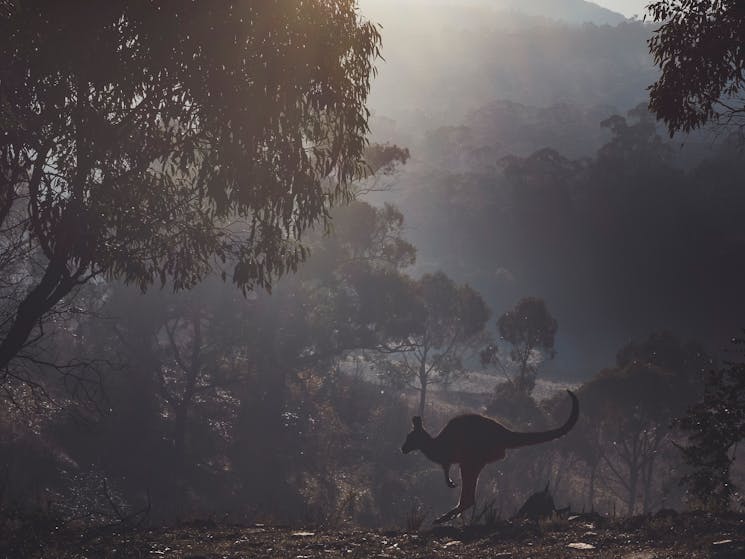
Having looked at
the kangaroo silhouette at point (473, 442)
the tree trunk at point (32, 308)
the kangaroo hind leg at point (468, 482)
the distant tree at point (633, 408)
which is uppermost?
the distant tree at point (633, 408)

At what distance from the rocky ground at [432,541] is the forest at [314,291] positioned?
20 centimetres

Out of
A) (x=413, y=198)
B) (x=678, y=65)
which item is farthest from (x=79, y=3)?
(x=413, y=198)

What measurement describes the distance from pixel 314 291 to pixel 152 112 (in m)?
32.0

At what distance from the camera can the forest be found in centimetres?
902

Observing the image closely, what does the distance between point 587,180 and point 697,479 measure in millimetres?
59732

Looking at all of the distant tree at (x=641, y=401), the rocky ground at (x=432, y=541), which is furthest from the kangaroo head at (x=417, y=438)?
the distant tree at (x=641, y=401)

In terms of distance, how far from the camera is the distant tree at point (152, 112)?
8.73 metres

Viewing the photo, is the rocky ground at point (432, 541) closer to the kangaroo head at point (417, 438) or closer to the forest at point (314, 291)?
the forest at point (314, 291)

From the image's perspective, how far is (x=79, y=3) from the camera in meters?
8.58

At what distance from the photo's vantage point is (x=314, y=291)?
41.3 m

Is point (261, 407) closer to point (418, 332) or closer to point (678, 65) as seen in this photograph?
point (418, 332)

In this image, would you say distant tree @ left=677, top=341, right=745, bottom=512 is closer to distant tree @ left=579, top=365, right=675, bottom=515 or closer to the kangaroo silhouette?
the kangaroo silhouette

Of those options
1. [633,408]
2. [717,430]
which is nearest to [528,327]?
[633,408]

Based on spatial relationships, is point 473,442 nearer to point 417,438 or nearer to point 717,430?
point 417,438
